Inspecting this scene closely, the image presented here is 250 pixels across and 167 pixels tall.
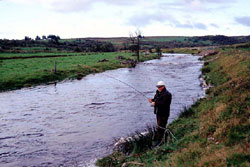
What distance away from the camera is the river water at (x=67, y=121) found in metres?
10.6

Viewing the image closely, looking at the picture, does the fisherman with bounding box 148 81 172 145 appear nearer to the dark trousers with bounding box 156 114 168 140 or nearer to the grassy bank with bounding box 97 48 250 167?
the dark trousers with bounding box 156 114 168 140

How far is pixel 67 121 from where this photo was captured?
15.4m

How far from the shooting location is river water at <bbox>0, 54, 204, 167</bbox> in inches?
416

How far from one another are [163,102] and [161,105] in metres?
0.16

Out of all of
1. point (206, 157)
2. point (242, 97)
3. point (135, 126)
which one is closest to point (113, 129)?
point (135, 126)

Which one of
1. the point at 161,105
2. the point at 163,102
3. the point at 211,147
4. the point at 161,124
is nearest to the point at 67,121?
the point at 161,124

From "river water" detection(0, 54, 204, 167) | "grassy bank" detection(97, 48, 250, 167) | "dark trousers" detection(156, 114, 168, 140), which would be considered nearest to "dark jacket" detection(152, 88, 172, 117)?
"dark trousers" detection(156, 114, 168, 140)

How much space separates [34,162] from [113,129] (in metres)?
4.82

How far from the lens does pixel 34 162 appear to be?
991cm

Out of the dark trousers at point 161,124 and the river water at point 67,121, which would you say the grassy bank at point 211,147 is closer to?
the dark trousers at point 161,124

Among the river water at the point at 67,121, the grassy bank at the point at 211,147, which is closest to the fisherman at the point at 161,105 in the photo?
the grassy bank at the point at 211,147

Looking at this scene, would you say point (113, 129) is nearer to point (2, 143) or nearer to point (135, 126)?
point (135, 126)

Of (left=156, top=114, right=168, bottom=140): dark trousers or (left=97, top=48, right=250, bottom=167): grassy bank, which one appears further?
(left=156, top=114, right=168, bottom=140): dark trousers

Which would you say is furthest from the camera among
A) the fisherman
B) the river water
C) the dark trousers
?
the river water
